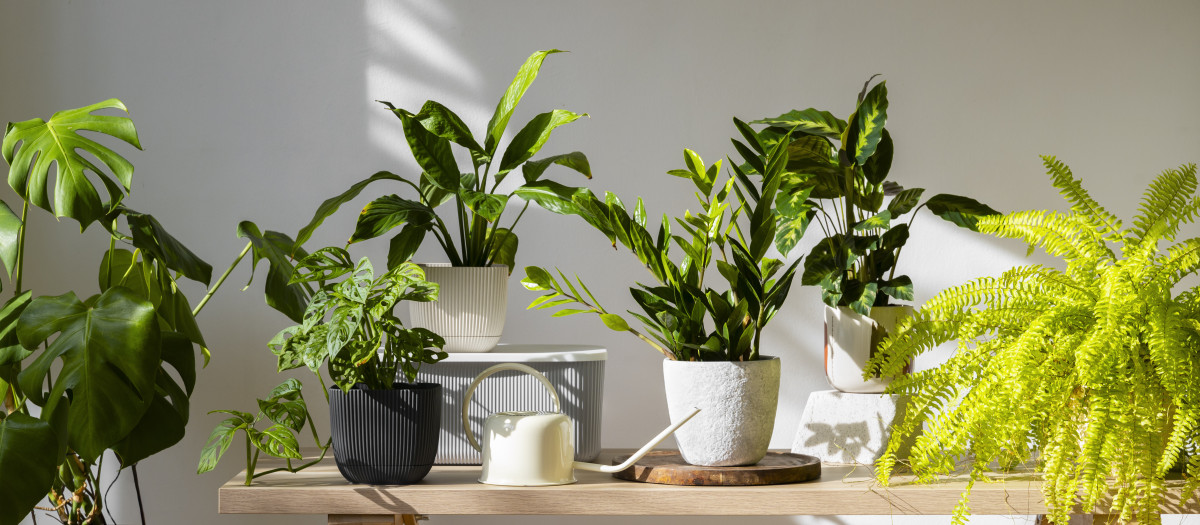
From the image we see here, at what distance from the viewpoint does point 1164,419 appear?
118cm

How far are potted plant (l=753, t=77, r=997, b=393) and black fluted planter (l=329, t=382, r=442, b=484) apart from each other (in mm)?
620

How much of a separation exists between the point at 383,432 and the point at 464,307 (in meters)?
0.26

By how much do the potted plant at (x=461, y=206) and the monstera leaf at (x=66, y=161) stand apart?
280mm

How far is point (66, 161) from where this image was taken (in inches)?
50.6

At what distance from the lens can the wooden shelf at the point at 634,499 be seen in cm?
125

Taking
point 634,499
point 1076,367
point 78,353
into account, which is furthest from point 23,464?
point 1076,367

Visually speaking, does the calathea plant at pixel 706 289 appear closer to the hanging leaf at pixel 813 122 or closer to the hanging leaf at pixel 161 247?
the hanging leaf at pixel 813 122

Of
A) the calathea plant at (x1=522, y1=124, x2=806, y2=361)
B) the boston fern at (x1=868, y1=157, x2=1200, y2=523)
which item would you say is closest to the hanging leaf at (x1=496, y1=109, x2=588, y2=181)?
the calathea plant at (x1=522, y1=124, x2=806, y2=361)

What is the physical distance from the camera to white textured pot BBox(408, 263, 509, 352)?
1.46 metres

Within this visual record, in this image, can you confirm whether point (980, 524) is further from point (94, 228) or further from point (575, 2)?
point (94, 228)

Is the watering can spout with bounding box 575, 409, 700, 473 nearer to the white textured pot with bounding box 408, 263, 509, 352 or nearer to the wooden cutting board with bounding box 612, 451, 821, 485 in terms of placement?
the wooden cutting board with bounding box 612, 451, 821, 485

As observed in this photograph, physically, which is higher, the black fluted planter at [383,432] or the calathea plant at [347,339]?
the calathea plant at [347,339]

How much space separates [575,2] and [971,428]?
1193mm

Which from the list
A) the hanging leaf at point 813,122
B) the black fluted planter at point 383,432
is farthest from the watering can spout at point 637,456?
the hanging leaf at point 813,122
